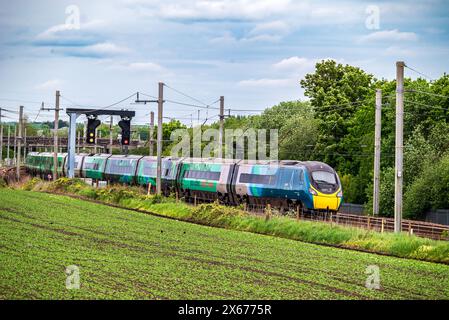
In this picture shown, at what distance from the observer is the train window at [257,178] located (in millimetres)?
44794

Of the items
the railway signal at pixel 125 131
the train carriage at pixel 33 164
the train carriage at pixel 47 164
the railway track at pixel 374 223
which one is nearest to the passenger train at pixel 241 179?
the railway track at pixel 374 223

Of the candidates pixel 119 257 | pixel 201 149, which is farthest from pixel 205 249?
pixel 201 149

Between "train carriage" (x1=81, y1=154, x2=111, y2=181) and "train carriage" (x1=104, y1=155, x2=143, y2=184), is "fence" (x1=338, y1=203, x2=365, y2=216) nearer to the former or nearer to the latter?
"train carriage" (x1=104, y1=155, x2=143, y2=184)

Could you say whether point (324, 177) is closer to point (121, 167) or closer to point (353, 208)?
point (353, 208)

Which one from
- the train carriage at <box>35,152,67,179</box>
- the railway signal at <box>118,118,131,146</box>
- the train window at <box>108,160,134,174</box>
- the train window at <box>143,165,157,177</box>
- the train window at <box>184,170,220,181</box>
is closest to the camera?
the train window at <box>184,170,220,181</box>

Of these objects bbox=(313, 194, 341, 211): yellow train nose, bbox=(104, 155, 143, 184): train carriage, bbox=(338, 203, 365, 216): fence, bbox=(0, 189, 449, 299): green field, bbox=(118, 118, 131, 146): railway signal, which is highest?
bbox=(118, 118, 131, 146): railway signal

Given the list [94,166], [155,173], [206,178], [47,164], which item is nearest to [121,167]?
[94,166]

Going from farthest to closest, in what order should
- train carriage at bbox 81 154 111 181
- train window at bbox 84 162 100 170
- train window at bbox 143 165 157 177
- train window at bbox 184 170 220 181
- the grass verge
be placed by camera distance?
train window at bbox 84 162 100 170 < train carriage at bbox 81 154 111 181 < train window at bbox 143 165 157 177 < train window at bbox 184 170 220 181 < the grass verge

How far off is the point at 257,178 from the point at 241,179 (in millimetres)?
2133

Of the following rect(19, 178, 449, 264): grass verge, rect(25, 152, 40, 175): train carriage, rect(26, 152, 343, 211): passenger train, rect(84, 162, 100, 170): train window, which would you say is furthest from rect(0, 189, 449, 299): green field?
rect(25, 152, 40, 175): train carriage

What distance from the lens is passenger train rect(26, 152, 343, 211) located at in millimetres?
42094

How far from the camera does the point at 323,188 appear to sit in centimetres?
4200
